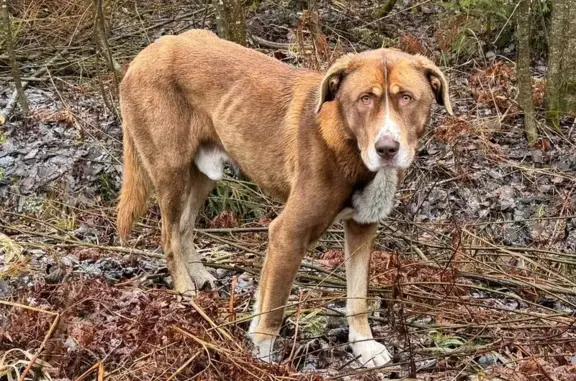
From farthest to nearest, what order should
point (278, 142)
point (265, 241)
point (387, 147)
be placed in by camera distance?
1. point (265, 241)
2. point (278, 142)
3. point (387, 147)

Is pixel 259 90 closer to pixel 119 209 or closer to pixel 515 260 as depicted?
pixel 119 209

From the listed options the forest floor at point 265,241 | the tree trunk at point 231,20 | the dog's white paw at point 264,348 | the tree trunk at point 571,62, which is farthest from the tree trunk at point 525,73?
the dog's white paw at point 264,348

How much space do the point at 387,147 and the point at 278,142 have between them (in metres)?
1.20

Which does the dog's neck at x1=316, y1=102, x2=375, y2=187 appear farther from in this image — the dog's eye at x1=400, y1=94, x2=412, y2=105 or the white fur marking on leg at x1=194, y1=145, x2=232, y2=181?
the white fur marking on leg at x1=194, y1=145, x2=232, y2=181

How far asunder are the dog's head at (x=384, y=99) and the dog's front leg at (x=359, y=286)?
84cm

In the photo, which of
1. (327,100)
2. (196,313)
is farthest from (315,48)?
(196,313)

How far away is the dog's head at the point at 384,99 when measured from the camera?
4051mm

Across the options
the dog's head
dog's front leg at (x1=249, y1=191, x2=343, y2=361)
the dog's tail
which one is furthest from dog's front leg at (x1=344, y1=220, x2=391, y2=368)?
the dog's tail

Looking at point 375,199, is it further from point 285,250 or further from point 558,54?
point 558,54

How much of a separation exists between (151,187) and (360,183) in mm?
2011

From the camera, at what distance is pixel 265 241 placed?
6531mm

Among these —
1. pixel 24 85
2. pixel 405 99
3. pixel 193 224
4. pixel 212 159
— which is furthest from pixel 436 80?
pixel 24 85

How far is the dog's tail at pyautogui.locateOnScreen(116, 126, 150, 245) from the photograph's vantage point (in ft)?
19.6

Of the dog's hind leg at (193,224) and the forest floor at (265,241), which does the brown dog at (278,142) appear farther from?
the forest floor at (265,241)
